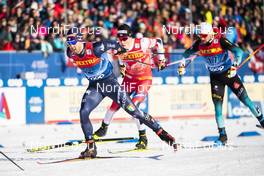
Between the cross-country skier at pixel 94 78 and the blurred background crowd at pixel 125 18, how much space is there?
703 cm

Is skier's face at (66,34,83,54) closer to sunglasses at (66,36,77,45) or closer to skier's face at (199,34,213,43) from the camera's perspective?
sunglasses at (66,36,77,45)

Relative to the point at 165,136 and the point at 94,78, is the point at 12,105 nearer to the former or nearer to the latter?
the point at 94,78

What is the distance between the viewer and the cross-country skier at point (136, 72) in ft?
41.9

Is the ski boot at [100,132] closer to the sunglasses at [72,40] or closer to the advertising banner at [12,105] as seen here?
the sunglasses at [72,40]

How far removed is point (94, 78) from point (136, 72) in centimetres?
165

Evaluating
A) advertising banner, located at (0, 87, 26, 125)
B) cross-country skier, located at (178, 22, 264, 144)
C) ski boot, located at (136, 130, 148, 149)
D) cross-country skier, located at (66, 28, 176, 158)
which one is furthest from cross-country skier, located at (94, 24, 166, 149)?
advertising banner, located at (0, 87, 26, 125)

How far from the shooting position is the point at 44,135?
16078mm

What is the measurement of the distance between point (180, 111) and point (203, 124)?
1282 millimetres

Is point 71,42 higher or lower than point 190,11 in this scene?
lower

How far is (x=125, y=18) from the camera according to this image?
20094 millimetres

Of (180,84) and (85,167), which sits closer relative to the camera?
(85,167)

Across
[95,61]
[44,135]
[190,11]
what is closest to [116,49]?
[95,61]

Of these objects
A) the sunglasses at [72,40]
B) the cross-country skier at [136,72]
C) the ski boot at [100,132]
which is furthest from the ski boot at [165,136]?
the sunglasses at [72,40]

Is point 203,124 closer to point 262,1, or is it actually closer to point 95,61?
point 262,1
